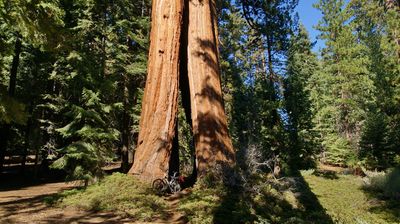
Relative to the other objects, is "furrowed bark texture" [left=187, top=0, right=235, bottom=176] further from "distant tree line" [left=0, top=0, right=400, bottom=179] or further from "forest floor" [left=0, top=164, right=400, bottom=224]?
"distant tree line" [left=0, top=0, right=400, bottom=179]

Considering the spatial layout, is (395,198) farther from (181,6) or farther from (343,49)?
(343,49)

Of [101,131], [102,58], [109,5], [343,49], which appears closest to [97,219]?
[101,131]

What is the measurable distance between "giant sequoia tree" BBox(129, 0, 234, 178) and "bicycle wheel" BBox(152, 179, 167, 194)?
0.23 m

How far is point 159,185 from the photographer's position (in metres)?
8.66

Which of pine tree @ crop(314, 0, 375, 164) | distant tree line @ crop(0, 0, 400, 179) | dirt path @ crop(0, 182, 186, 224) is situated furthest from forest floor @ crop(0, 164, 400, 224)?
pine tree @ crop(314, 0, 375, 164)

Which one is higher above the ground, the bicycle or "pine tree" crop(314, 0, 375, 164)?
"pine tree" crop(314, 0, 375, 164)

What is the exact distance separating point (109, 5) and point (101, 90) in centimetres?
876

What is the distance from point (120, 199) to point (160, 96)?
3162mm

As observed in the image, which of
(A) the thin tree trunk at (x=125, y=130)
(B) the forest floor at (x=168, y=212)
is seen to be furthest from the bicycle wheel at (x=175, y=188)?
(A) the thin tree trunk at (x=125, y=130)

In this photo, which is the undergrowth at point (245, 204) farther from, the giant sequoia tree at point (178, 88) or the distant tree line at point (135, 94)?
the distant tree line at point (135, 94)

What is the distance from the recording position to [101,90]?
15719 millimetres

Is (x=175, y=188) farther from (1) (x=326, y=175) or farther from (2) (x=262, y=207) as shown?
(1) (x=326, y=175)

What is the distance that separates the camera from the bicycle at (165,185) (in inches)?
336

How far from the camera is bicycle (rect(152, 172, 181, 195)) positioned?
8547mm
